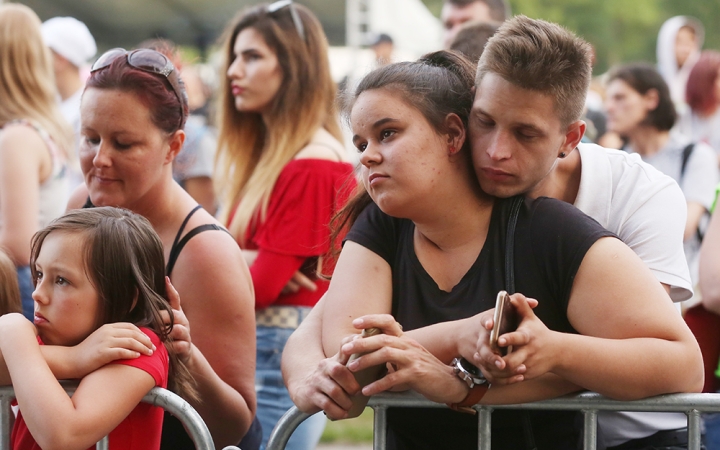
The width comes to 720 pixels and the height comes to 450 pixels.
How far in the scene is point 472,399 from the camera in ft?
6.00

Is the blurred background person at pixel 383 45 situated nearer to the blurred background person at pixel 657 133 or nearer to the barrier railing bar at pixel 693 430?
the blurred background person at pixel 657 133

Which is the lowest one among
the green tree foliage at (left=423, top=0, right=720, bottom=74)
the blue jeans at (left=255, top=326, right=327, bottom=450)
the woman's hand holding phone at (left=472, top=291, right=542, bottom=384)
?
the blue jeans at (left=255, top=326, right=327, bottom=450)

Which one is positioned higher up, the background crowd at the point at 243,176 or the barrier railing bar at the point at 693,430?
the background crowd at the point at 243,176

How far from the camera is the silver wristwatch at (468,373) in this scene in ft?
5.96

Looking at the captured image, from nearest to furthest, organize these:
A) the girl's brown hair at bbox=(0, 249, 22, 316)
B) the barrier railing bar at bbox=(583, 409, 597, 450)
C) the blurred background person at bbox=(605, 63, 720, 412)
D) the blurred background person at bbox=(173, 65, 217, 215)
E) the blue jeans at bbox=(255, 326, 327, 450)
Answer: the barrier railing bar at bbox=(583, 409, 597, 450), the girl's brown hair at bbox=(0, 249, 22, 316), the blue jeans at bbox=(255, 326, 327, 450), the blurred background person at bbox=(605, 63, 720, 412), the blurred background person at bbox=(173, 65, 217, 215)

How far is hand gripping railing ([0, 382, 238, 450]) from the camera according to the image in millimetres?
1954

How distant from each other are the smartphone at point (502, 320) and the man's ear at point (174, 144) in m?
1.40

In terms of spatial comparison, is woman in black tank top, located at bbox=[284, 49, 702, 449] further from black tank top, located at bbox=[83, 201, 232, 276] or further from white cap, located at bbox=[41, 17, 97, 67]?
white cap, located at bbox=[41, 17, 97, 67]

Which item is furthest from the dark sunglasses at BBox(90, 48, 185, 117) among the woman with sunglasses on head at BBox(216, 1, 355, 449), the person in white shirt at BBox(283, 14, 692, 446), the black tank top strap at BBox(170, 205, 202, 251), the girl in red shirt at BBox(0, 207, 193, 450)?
the person in white shirt at BBox(283, 14, 692, 446)

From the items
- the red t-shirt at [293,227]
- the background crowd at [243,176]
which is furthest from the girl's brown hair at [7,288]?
the red t-shirt at [293,227]

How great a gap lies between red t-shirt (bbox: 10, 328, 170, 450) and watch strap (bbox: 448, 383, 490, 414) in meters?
0.73

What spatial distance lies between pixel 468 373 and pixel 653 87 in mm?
3958

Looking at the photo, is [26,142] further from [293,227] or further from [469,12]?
[469,12]

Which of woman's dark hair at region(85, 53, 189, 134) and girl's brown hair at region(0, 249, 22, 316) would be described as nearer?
girl's brown hair at region(0, 249, 22, 316)
